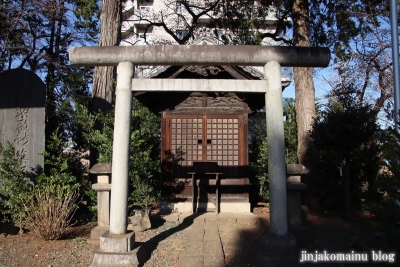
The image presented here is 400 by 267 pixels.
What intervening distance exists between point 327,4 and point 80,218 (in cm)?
1036

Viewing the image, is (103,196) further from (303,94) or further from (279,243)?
(303,94)

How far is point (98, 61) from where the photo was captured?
5.45 m

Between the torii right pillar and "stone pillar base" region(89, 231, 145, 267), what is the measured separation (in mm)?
2088

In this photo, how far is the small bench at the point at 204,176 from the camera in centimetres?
865

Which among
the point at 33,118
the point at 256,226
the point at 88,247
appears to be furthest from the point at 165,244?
the point at 33,118

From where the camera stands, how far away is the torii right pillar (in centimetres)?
500

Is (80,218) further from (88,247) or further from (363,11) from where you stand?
(363,11)

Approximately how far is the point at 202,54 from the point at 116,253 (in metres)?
3.43

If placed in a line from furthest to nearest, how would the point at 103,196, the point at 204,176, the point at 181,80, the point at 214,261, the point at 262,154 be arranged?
1. the point at 262,154
2. the point at 204,176
3. the point at 103,196
4. the point at 181,80
5. the point at 214,261

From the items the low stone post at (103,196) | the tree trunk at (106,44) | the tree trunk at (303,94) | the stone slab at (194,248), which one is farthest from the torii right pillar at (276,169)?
the tree trunk at (106,44)

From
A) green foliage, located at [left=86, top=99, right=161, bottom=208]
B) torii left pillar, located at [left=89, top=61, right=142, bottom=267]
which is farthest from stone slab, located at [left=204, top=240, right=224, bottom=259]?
green foliage, located at [left=86, top=99, right=161, bottom=208]

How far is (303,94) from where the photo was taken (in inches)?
390

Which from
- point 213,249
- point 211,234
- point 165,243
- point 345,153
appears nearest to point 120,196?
point 165,243

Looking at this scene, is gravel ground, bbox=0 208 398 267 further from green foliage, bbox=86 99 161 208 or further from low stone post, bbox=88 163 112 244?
green foliage, bbox=86 99 161 208
